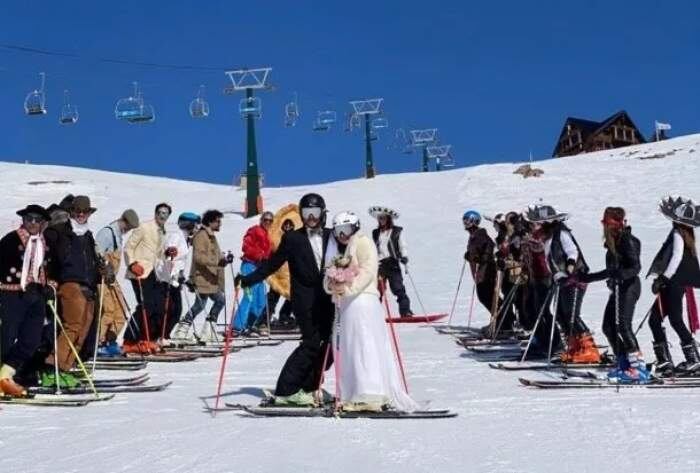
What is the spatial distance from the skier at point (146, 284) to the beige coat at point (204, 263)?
126cm

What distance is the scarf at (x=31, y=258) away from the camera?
853 centimetres

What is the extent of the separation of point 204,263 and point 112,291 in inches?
83.9

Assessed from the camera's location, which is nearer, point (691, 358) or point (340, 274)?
point (340, 274)

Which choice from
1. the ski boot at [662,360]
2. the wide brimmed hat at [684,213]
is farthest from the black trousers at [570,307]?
the wide brimmed hat at [684,213]

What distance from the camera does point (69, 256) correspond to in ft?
30.2

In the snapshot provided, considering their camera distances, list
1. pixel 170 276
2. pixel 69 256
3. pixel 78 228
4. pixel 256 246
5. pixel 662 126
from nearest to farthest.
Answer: pixel 69 256 → pixel 78 228 → pixel 170 276 → pixel 256 246 → pixel 662 126

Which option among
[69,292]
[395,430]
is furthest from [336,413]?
[69,292]

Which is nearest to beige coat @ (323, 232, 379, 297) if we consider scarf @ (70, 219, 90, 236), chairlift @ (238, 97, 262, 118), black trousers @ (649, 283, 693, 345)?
black trousers @ (649, 283, 693, 345)

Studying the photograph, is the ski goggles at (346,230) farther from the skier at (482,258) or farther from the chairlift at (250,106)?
the chairlift at (250,106)

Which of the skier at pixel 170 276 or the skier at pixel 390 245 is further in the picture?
the skier at pixel 390 245

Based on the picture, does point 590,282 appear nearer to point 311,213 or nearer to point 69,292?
point 311,213

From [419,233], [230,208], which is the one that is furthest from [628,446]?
[230,208]

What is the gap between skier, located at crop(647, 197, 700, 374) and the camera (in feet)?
29.8

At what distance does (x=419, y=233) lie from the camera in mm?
28828
